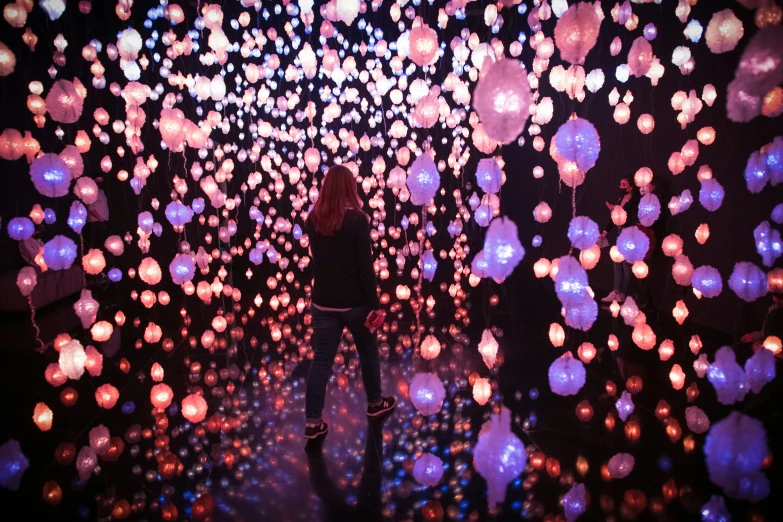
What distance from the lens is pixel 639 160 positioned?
5816 mm

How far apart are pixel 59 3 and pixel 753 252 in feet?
17.0

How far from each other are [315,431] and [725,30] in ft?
9.27

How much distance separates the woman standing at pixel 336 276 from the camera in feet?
8.22

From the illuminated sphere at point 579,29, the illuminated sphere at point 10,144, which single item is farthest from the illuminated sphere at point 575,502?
the illuminated sphere at point 10,144

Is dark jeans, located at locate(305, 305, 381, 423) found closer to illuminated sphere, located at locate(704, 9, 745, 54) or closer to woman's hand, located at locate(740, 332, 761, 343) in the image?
illuminated sphere, located at locate(704, 9, 745, 54)

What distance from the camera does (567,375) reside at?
2777 millimetres

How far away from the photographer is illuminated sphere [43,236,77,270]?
2.81 metres

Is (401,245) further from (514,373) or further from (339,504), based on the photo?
(339,504)

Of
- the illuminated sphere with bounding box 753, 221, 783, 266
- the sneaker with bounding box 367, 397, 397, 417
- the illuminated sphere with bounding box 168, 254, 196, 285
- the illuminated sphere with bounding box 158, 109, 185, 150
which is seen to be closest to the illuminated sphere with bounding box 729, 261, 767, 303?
A: the illuminated sphere with bounding box 753, 221, 783, 266

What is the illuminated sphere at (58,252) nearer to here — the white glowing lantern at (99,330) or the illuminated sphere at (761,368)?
the white glowing lantern at (99,330)

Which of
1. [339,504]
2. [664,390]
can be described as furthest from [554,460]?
[664,390]

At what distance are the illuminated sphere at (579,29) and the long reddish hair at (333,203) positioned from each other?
3.77 ft

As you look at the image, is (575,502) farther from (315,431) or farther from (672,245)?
(672,245)

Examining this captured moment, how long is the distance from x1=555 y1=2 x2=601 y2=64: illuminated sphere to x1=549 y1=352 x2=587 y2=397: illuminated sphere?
156 centimetres
